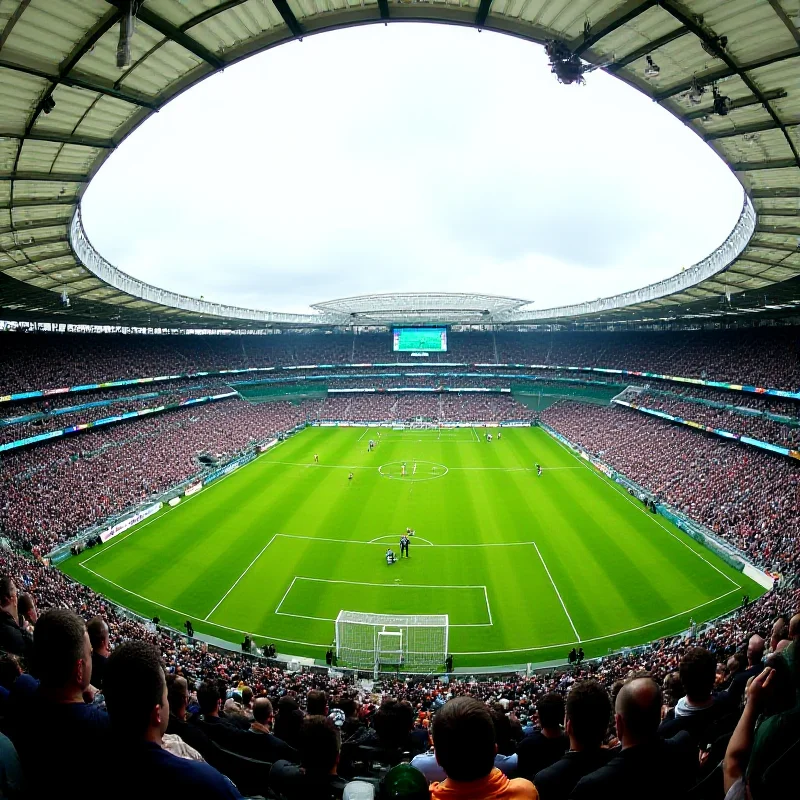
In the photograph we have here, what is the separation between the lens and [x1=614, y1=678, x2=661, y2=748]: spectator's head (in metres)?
3.19

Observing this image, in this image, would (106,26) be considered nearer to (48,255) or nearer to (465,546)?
(48,255)

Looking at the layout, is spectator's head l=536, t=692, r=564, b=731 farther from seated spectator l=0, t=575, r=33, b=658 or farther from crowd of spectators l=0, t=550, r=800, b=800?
seated spectator l=0, t=575, r=33, b=658

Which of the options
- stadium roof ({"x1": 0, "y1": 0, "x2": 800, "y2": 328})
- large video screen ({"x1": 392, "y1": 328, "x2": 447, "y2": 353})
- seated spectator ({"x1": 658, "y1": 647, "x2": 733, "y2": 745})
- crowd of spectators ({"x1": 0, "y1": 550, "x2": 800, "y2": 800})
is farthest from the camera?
large video screen ({"x1": 392, "y1": 328, "x2": 447, "y2": 353})

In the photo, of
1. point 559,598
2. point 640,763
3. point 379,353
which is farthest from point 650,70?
point 379,353

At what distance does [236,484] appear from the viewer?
1598 inches

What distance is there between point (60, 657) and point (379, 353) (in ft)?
258

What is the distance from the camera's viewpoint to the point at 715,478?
3384 centimetres

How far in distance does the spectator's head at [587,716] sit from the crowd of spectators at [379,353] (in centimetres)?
4124

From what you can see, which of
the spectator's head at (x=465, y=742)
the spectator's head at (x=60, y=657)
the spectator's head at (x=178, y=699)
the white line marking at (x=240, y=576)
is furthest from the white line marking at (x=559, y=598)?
the spectator's head at (x=60, y=657)

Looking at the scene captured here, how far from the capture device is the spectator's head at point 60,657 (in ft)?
9.86

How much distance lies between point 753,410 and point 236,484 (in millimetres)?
39612

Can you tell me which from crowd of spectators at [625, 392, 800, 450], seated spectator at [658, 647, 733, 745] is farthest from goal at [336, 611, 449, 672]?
crowd of spectators at [625, 392, 800, 450]

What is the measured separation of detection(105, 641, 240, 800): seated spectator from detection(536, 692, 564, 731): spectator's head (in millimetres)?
3731

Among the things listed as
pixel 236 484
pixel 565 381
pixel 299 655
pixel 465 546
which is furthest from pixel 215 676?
pixel 565 381
